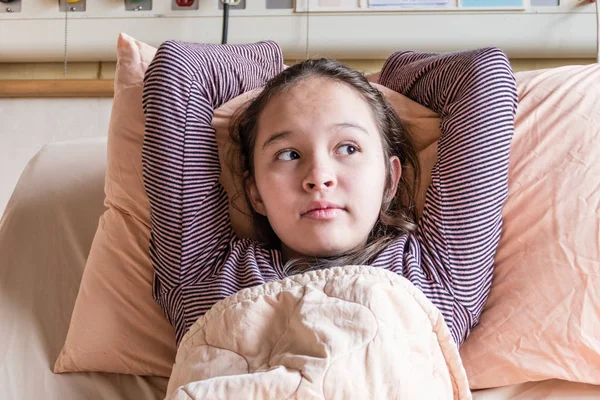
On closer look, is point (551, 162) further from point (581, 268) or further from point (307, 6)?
point (307, 6)

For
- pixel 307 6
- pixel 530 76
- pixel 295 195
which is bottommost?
pixel 295 195

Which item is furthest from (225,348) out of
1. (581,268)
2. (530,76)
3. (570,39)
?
(570,39)

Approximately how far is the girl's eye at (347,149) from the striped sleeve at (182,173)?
20 centimetres

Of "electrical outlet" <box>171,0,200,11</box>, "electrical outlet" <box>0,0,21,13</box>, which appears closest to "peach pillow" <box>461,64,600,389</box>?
"electrical outlet" <box>171,0,200,11</box>

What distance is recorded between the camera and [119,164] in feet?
3.56

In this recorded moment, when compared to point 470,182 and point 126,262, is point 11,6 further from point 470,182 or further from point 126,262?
point 470,182

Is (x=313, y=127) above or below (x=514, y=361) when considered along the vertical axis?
above

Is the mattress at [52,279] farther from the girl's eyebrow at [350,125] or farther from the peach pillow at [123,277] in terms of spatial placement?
the girl's eyebrow at [350,125]

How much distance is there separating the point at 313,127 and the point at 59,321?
1.67ft

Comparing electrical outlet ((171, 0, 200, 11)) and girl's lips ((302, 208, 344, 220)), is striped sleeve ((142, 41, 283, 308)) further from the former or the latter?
electrical outlet ((171, 0, 200, 11))

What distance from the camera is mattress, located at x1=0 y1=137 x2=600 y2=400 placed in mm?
993

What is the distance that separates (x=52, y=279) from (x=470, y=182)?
0.68m

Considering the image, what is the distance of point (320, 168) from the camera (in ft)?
3.01

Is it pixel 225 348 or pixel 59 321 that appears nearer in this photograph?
pixel 225 348
